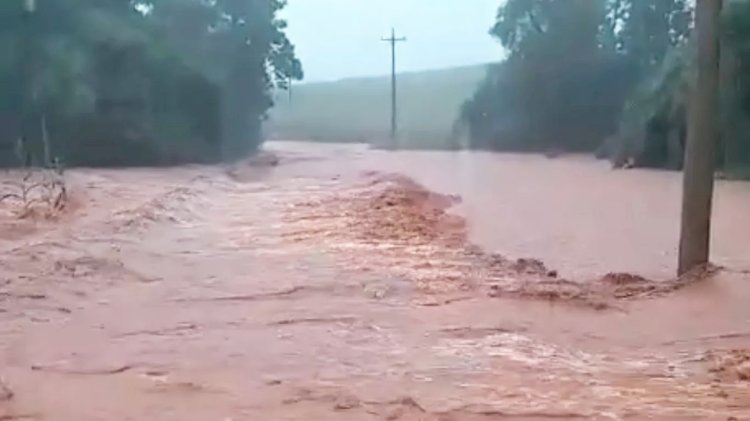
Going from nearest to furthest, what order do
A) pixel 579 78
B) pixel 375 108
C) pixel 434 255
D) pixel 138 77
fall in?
pixel 434 255 < pixel 138 77 < pixel 579 78 < pixel 375 108

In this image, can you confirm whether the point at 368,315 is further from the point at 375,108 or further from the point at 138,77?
the point at 375,108

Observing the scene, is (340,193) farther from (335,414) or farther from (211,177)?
(335,414)

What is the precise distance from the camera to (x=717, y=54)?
8734 mm

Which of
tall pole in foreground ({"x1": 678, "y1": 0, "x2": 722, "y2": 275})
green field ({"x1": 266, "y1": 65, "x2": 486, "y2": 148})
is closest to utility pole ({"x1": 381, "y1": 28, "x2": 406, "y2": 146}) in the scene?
green field ({"x1": 266, "y1": 65, "x2": 486, "y2": 148})

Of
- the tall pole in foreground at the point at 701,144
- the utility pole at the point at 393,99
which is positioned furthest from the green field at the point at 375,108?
the tall pole in foreground at the point at 701,144

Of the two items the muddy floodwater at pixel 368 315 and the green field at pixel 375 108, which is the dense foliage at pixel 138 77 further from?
the muddy floodwater at pixel 368 315

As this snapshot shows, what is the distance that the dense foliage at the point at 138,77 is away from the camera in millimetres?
22812

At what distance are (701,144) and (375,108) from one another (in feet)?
69.1

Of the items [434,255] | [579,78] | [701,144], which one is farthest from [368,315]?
[579,78]

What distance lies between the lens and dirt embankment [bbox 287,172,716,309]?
26.8 ft

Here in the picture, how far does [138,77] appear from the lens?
2475cm

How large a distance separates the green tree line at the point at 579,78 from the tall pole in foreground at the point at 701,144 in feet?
49.3

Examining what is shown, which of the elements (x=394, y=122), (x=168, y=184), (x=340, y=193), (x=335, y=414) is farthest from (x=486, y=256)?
(x=394, y=122)

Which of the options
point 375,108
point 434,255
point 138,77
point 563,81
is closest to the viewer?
point 434,255
